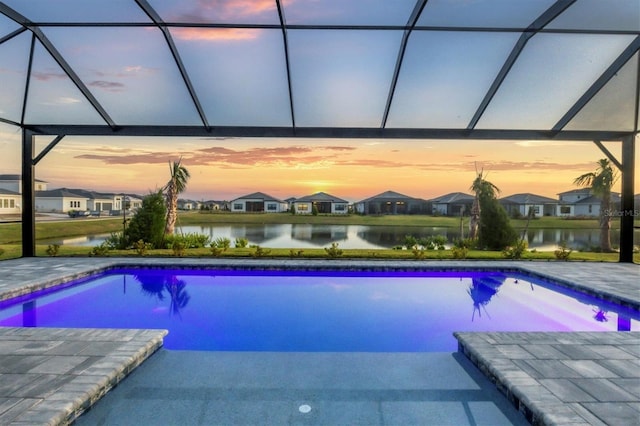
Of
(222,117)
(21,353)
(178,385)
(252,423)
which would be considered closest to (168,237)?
(222,117)

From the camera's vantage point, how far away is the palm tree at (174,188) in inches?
517

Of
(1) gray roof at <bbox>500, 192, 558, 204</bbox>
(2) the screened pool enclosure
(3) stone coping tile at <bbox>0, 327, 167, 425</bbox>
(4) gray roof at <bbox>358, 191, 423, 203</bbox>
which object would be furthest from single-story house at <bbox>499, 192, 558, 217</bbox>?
(3) stone coping tile at <bbox>0, 327, 167, 425</bbox>

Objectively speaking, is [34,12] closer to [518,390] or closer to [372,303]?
[372,303]

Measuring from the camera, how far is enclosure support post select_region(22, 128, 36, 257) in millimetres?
9562

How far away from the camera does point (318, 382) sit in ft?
12.1

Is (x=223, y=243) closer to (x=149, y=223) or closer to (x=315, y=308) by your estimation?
(x=149, y=223)

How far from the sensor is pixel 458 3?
6.09m

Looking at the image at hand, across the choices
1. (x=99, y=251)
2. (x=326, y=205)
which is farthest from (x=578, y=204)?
(x=99, y=251)

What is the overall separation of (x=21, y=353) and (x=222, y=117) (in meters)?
6.04

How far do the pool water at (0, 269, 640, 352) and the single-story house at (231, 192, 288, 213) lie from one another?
1412 inches

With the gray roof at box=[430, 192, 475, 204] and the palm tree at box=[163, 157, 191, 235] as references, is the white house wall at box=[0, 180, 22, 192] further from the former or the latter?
the gray roof at box=[430, 192, 475, 204]

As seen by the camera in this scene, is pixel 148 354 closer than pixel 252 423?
No

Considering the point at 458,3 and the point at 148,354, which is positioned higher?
the point at 458,3

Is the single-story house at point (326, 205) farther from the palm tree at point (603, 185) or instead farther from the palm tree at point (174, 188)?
the palm tree at point (174, 188)
